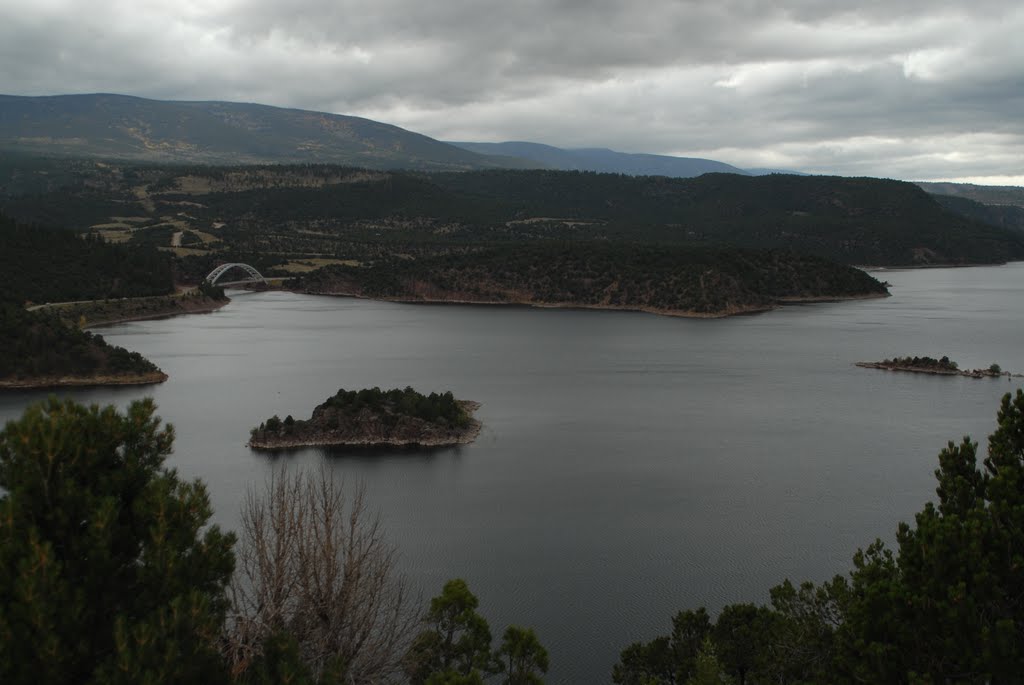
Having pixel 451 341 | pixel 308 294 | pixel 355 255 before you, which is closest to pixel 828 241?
pixel 355 255

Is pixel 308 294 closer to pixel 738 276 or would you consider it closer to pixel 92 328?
Answer: pixel 92 328

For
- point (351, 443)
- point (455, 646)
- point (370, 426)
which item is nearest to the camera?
point (455, 646)

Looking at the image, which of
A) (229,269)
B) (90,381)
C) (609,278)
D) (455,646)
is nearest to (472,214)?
(229,269)

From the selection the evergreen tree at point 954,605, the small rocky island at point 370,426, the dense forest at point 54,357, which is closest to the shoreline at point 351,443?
the small rocky island at point 370,426

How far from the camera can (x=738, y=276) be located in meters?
94.5

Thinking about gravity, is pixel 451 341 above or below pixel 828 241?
below

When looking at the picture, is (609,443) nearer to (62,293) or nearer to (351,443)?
(351,443)

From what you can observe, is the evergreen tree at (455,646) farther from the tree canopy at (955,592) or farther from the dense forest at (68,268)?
the dense forest at (68,268)

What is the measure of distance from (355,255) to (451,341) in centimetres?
5958

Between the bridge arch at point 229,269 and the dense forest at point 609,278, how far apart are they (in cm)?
561

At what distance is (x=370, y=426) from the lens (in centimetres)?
3619

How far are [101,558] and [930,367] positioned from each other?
54841mm

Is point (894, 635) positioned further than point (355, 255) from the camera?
No

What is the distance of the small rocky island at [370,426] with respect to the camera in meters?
35.7
